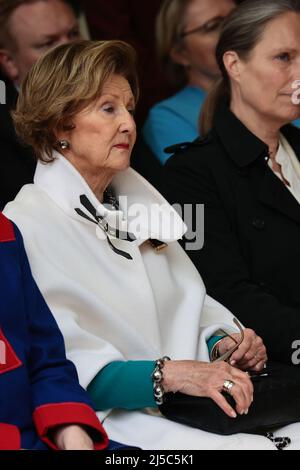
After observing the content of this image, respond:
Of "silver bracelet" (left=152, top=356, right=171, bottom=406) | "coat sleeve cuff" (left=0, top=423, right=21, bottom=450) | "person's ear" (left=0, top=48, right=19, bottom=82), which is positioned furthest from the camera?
"person's ear" (left=0, top=48, right=19, bottom=82)

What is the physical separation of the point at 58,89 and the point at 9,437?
0.91 m

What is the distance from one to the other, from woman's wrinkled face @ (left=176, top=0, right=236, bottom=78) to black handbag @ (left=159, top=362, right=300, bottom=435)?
6.61ft

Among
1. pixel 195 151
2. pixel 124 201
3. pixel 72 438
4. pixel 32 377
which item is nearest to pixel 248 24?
pixel 195 151

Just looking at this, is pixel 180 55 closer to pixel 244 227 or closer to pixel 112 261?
pixel 244 227

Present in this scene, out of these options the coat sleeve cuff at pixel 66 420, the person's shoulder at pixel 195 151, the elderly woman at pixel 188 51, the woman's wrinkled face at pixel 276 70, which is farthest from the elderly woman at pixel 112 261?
the elderly woman at pixel 188 51

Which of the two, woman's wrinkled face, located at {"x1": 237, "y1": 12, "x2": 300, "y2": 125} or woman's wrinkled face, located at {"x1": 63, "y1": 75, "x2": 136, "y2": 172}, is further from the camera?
woman's wrinkled face, located at {"x1": 237, "y1": 12, "x2": 300, "y2": 125}

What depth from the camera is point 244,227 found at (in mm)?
3002

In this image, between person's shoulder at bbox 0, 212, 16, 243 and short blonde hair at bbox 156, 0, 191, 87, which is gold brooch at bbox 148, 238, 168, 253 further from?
short blonde hair at bbox 156, 0, 191, 87

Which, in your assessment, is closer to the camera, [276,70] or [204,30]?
[276,70]

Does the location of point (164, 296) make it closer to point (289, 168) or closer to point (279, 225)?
point (279, 225)

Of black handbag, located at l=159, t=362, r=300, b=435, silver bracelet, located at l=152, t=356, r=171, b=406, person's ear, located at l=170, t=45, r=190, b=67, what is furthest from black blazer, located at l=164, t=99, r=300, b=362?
person's ear, located at l=170, t=45, r=190, b=67

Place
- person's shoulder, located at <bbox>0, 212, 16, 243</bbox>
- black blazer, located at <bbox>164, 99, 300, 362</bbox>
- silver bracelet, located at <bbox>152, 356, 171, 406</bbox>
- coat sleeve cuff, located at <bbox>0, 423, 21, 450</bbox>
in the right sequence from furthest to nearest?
black blazer, located at <bbox>164, 99, 300, 362</bbox>
silver bracelet, located at <bbox>152, 356, 171, 406</bbox>
person's shoulder, located at <bbox>0, 212, 16, 243</bbox>
coat sleeve cuff, located at <bbox>0, 423, 21, 450</bbox>

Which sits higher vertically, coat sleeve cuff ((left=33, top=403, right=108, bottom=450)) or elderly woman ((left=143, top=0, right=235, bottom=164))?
elderly woman ((left=143, top=0, right=235, bottom=164))

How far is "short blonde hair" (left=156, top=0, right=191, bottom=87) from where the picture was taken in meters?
4.12
